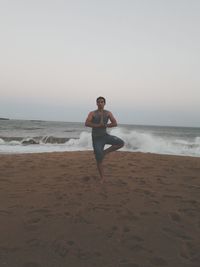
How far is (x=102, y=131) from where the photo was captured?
5113 millimetres

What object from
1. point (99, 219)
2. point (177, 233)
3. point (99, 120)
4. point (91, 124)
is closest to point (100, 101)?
point (99, 120)

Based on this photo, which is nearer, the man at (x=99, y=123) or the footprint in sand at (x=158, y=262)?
the footprint in sand at (x=158, y=262)

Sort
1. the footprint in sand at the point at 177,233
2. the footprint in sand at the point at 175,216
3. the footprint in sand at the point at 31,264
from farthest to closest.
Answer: the footprint in sand at the point at 175,216 < the footprint in sand at the point at 177,233 < the footprint in sand at the point at 31,264

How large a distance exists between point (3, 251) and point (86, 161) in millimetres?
5069

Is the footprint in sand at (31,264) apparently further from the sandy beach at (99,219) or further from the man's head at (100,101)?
the man's head at (100,101)

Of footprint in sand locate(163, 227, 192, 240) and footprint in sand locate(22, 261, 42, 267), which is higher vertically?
footprint in sand locate(22, 261, 42, 267)

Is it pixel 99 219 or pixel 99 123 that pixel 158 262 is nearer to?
pixel 99 219

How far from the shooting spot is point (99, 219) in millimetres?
3436

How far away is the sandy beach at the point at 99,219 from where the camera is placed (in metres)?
2.59

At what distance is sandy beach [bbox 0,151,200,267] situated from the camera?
8.50 feet

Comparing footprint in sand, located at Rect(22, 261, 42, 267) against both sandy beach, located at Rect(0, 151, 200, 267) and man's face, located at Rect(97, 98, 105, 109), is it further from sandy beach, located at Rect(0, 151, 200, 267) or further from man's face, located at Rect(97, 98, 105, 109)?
man's face, located at Rect(97, 98, 105, 109)

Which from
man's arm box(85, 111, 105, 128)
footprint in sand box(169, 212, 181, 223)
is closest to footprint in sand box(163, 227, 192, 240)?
footprint in sand box(169, 212, 181, 223)

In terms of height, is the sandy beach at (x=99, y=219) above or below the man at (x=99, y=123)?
below

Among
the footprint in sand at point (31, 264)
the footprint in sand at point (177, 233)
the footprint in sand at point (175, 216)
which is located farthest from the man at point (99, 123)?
the footprint in sand at point (31, 264)
